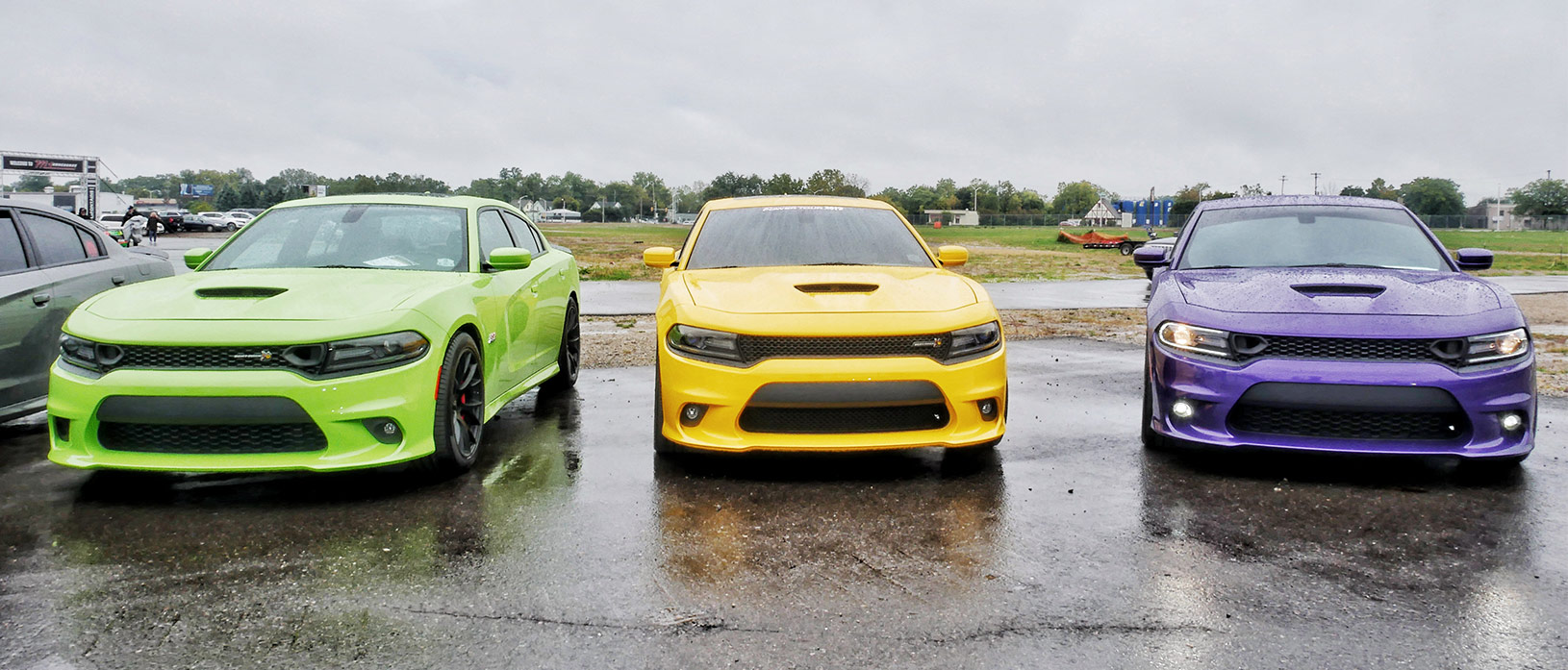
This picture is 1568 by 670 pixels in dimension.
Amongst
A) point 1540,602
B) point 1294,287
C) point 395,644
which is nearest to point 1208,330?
point 1294,287

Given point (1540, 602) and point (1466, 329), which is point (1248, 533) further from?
point (1466, 329)

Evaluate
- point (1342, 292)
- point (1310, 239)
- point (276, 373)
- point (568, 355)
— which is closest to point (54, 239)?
point (276, 373)

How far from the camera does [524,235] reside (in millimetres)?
7496

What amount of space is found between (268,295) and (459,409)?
104 centimetres

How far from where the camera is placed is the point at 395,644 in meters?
3.11

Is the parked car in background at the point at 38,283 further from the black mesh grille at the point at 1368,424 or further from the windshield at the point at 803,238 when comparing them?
the black mesh grille at the point at 1368,424

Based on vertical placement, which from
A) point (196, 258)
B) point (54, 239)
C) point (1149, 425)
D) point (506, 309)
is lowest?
point (1149, 425)

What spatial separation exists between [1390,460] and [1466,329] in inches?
41.6

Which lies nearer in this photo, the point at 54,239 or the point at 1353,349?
the point at 1353,349

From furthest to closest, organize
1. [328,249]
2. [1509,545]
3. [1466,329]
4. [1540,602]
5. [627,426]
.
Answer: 1. [627,426]
2. [328,249]
3. [1466,329]
4. [1509,545]
5. [1540,602]

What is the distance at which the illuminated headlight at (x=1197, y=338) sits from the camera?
5117 mm

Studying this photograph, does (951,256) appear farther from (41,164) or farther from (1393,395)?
(41,164)

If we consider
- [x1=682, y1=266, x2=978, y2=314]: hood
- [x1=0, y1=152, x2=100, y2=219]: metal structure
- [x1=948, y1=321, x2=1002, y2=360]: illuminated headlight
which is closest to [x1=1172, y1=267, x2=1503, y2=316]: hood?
[x1=948, y1=321, x2=1002, y2=360]: illuminated headlight

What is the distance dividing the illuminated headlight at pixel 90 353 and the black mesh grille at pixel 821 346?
2766mm
